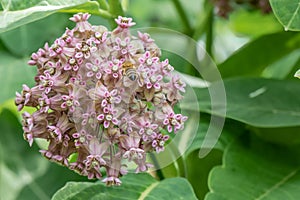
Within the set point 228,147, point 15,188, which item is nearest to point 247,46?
point 228,147

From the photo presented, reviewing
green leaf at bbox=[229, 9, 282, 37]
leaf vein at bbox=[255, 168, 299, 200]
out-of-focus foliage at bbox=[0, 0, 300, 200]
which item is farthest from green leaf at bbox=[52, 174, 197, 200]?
green leaf at bbox=[229, 9, 282, 37]

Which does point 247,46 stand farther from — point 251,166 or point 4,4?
point 4,4

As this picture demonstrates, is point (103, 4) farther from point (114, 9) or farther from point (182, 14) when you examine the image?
point (182, 14)

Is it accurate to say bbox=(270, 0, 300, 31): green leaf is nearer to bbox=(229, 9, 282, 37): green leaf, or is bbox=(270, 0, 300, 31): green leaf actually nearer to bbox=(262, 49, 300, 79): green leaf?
bbox=(262, 49, 300, 79): green leaf

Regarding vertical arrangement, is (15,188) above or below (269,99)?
below

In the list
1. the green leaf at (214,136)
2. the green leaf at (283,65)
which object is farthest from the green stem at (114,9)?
the green leaf at (283,65)
